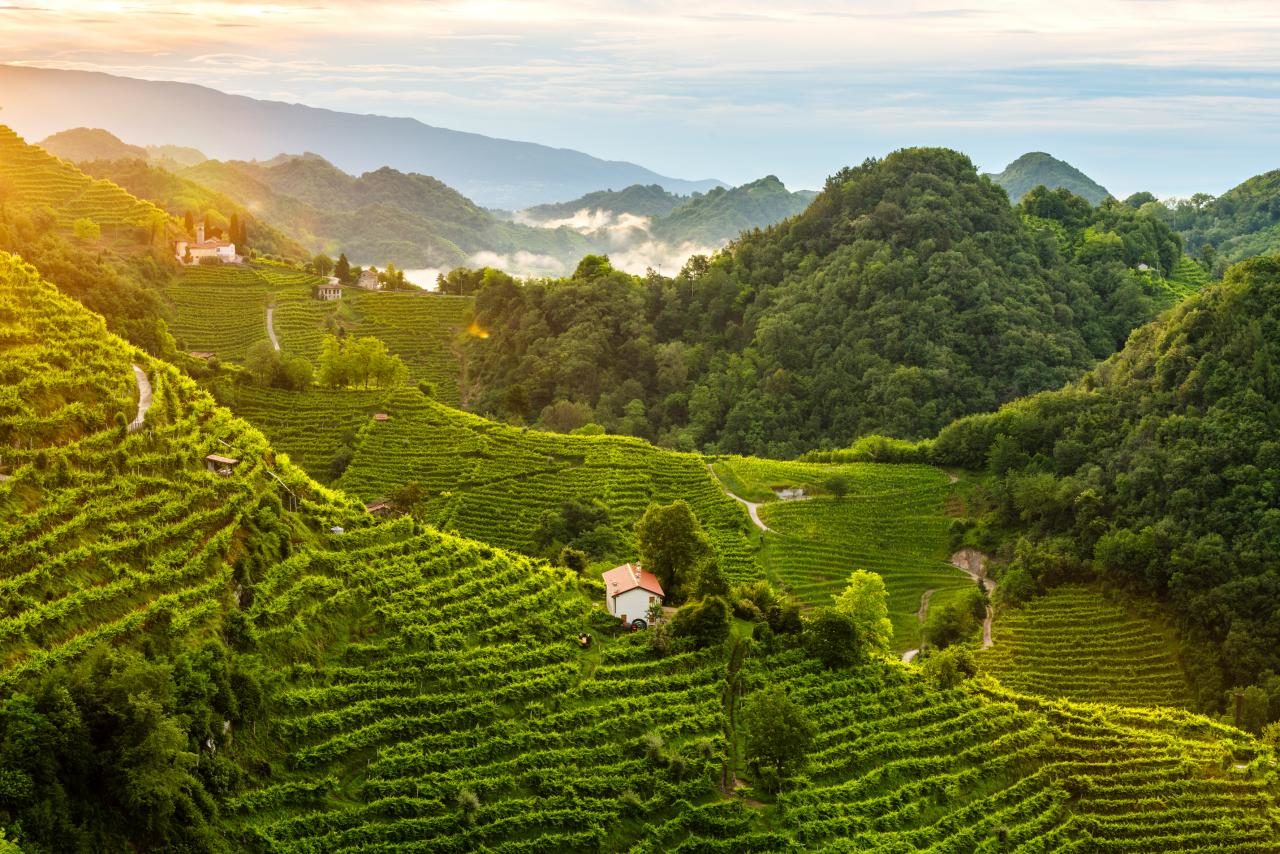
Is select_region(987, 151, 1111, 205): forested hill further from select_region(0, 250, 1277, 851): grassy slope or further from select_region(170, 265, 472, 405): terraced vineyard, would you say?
select_region(0, 250, 1277, 851): grassy slope

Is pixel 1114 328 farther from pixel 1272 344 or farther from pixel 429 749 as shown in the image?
pixel 429 749

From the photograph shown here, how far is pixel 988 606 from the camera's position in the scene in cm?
4850

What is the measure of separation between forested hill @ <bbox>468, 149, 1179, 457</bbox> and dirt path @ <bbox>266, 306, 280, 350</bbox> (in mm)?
12393

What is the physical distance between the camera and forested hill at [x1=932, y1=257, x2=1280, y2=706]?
44219mm

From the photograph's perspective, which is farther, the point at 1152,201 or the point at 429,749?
the point at 1152,201

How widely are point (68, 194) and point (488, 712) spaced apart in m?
70.0

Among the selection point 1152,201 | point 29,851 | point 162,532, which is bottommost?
point 29,851

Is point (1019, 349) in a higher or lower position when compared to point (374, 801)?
higher

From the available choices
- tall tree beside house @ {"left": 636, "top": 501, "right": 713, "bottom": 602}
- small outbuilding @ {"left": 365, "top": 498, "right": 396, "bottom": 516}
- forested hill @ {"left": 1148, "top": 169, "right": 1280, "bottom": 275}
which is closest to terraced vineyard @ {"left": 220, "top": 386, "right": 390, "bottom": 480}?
small outbuilding @ {"left": 365, "top": 498, "right": 396, "bottom": 516}

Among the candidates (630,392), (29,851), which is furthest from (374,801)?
(630,392)

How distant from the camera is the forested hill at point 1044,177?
155500 millimetres

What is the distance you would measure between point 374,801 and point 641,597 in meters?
11.2

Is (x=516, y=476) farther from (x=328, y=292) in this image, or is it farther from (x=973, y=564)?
(x=328, y=292)

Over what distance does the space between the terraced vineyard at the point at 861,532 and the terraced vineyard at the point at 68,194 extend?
4706 cm
